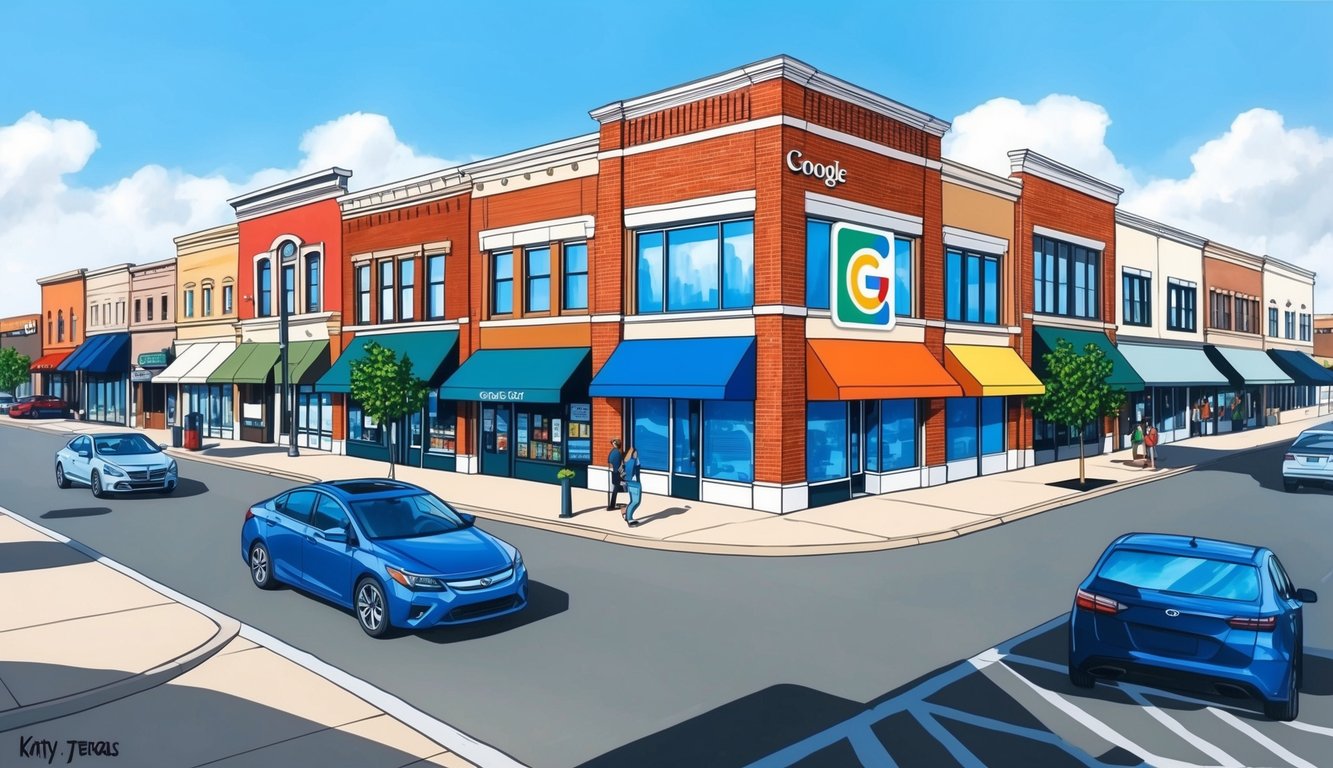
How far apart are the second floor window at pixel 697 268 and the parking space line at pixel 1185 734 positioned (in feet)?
43.8

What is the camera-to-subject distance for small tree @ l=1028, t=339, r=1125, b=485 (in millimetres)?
24219

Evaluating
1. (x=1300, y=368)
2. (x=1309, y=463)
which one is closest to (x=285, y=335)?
(x=1309, y=463)

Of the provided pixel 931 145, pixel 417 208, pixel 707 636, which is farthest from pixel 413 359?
pixel 707 636

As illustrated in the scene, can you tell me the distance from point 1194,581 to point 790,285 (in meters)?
12.8

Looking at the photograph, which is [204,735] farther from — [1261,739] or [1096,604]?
[1261,739]

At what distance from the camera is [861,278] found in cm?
2156

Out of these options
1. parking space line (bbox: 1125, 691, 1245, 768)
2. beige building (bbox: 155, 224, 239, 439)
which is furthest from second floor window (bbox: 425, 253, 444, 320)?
parking space line (bbox: 1125, 691, 1245, 768)

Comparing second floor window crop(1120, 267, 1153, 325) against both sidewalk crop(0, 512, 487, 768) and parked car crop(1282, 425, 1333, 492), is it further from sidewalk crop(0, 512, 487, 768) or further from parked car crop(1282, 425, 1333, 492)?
sidewalk crop(0, 512, 487, 768)

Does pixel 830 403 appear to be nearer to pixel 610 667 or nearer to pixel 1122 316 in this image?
pixel 610 667

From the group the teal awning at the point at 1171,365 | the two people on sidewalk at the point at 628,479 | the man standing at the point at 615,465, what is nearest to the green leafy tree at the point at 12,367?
the two people on sidewalk at the point at 628,479

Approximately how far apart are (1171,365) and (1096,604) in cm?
3567

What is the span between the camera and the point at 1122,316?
35.4m

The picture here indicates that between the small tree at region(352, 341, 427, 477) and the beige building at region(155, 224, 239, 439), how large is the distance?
759 inches

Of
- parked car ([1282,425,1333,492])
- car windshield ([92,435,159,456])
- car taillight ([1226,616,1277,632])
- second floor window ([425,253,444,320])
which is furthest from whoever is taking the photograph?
second floor window ([425,253,444,320])
